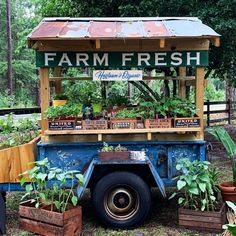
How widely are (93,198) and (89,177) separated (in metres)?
0.29

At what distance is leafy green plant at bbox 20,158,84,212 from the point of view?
14.8ft

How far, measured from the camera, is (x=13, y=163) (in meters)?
5.00

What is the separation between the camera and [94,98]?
603 cm

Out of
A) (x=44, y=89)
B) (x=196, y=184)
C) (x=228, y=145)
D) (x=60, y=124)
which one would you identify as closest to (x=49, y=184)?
(x=60, y=124)

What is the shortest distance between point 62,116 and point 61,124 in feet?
0.40

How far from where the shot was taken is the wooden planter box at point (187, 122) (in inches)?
197

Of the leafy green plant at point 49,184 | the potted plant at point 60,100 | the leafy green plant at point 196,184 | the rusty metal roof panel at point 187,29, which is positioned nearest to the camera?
the leafy green plant at point 49,184

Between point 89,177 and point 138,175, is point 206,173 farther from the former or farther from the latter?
point 89,177

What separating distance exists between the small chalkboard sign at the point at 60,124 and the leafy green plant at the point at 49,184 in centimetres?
45

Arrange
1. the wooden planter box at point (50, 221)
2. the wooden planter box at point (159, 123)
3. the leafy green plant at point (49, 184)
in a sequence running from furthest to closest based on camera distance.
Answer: the wooden planter box at point (159, 123)
the leafy green plant at point (49, 184)
the wooden planter box at point (50, 221)

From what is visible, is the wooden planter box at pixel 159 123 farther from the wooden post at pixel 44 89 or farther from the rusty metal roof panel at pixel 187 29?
the wooden post at pixel 44 89

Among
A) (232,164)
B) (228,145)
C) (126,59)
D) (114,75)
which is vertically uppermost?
(126,59)

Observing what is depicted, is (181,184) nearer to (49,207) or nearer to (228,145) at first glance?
(228,145)

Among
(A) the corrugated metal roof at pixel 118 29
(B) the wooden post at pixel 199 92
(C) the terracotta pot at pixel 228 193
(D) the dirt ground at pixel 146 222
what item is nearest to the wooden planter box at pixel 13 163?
(D) the dirt ground at pixel 146 222
